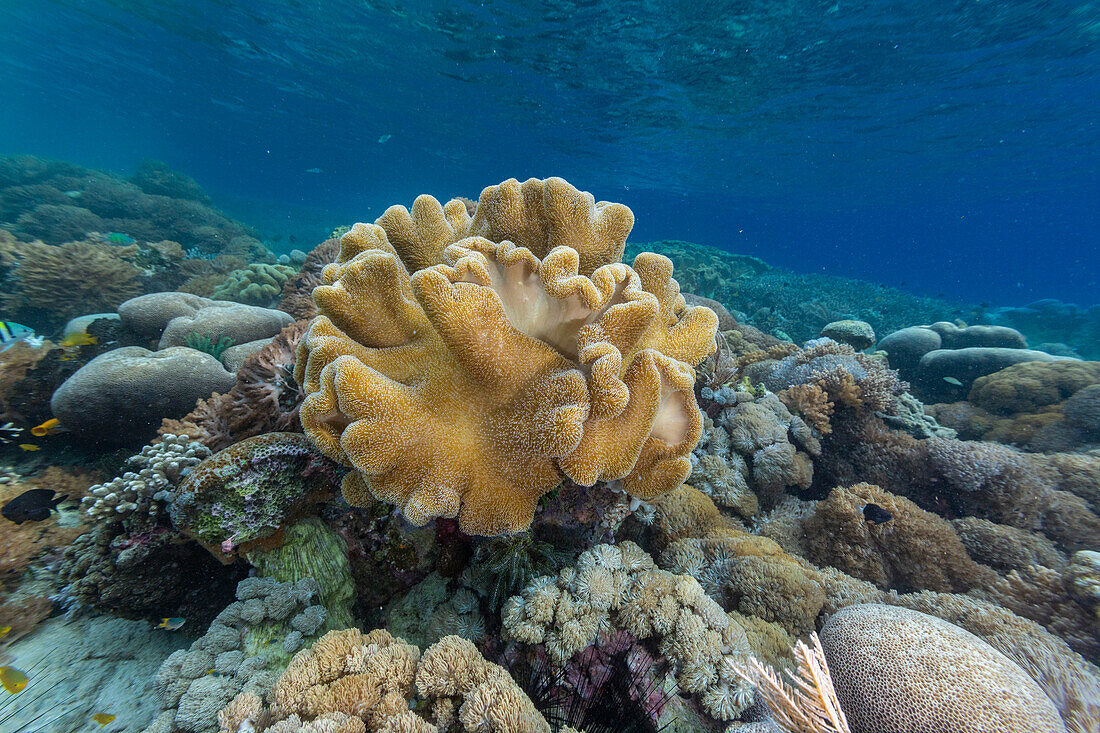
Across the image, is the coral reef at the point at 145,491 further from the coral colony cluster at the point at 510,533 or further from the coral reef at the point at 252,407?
the coral reef at the point at 252,407

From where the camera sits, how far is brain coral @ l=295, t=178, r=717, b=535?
1.81 m

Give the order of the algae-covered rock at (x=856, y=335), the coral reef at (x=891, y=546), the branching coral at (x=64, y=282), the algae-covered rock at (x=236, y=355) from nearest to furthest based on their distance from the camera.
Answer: the coral reef at (x=891, y=546), the algae-covered rock at (x=236, y=355), the branching coral at (x=64, y=282), the algae-covered rock at (x=856, y=335)

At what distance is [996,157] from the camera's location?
3419 cm

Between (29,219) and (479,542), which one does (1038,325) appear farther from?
(29,219)

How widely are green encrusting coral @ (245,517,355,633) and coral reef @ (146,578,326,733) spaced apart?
2.9 inches

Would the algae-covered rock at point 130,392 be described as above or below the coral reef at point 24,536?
above

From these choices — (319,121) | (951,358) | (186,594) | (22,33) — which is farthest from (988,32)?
(22,33)

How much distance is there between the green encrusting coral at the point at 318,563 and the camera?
2586 millimetres

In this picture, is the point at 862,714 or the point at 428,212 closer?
the point at 862,714

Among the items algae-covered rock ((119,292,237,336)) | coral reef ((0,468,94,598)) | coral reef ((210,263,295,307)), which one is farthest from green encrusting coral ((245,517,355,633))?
coral reef ((210,263,295,307))

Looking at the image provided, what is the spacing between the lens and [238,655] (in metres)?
2.30

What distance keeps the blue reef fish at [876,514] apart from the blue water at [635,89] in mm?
22756

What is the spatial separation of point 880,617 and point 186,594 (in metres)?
4.53

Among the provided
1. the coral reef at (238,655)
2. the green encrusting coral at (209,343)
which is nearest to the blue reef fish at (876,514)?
the coral reef at (238,655)
